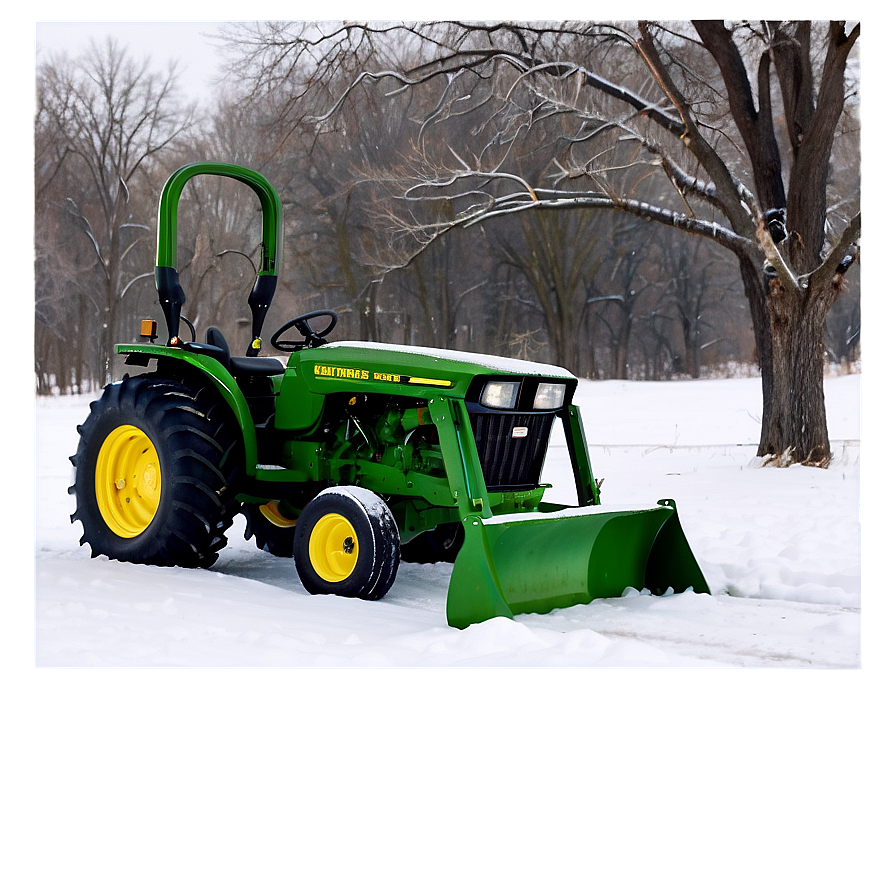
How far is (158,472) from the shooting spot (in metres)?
5.47

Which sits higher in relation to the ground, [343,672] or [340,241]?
[340,241]

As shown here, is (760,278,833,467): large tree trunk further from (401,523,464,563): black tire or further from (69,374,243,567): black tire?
(69,374,243,567): black tire

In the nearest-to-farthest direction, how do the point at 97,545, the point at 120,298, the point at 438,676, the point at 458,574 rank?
1. the point at 438,676
2. the point at 458,574
3. the point at 97,545
4. the point at 120,298

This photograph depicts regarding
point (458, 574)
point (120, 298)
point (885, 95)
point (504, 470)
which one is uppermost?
point (120, 298)

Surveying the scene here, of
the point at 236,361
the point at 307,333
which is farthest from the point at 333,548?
the point at 236,361

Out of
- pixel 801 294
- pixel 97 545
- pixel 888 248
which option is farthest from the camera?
pixel 801 294

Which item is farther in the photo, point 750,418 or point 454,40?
point 750,418

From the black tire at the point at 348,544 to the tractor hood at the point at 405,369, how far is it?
513 millimetres

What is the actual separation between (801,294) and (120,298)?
769cm

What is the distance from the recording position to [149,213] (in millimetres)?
13734

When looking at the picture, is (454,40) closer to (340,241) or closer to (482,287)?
(340,241)

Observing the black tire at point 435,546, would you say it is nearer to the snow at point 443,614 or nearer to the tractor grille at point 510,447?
the snow at point 443,614

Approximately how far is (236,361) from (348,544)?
1.41m

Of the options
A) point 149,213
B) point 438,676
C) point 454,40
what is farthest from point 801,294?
point 149,213
